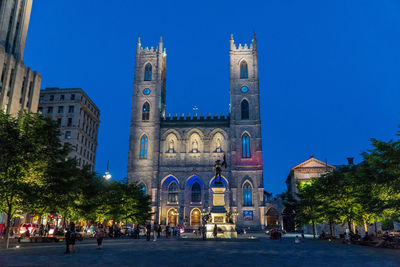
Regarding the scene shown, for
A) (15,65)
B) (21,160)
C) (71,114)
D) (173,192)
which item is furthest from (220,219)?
(71,114)

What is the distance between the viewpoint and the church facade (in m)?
58.8

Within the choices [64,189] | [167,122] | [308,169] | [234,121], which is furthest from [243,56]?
[64,189]

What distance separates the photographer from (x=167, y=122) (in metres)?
64.4

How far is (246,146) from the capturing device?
61375mm

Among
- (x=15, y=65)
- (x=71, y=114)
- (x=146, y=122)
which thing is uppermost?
(x=71, y=114)

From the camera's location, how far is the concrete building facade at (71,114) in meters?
61.8

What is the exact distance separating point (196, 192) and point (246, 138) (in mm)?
14072

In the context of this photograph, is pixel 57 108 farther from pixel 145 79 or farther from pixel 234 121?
pixel 234 121

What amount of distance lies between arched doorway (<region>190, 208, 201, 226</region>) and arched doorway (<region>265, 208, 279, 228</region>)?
12.6 metres

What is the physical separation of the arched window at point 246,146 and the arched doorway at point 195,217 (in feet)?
44.6

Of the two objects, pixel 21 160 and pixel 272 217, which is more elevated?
pixel 21 160

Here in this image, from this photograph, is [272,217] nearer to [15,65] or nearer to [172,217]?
[172,217]

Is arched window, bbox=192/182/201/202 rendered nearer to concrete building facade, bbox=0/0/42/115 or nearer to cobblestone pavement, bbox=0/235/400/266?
concrete building facade, bbox=0/0/42/115

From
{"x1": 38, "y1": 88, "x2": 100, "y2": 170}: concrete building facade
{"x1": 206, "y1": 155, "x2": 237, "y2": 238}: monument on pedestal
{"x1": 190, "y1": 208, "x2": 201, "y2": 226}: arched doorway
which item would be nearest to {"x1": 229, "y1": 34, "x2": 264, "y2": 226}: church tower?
{"x1": 190, "y1": 208, "x2": 201, "y2": 226}: arched doorway
